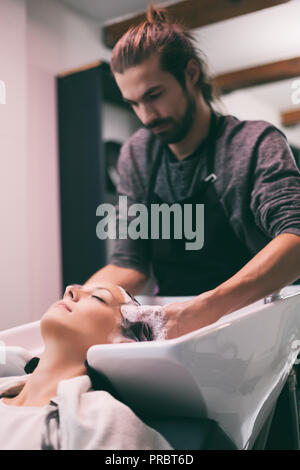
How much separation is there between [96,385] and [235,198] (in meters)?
0.76

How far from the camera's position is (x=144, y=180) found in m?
1.67

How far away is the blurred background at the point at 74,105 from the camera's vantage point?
1.64m

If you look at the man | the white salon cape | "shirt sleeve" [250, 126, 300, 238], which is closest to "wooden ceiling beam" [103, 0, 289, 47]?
the man

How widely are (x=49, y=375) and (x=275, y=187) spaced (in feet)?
2.58

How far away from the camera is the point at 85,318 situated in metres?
1.01

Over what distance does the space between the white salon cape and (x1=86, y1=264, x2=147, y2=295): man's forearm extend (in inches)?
27.5

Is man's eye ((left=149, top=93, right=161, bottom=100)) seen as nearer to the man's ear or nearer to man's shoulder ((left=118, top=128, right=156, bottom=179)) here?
the man's ear

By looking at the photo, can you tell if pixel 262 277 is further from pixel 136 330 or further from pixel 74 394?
pixel 74 394

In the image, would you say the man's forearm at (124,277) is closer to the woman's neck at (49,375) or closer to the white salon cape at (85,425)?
the woman's neck at (49,375)

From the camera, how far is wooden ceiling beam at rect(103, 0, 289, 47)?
62.9 inches

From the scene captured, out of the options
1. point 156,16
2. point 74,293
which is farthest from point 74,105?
point 74,293

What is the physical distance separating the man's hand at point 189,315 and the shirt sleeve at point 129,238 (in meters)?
0.62

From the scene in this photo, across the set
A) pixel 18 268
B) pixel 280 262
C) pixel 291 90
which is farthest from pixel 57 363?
pixel 18 268

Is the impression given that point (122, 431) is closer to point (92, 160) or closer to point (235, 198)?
point (235, 198)
